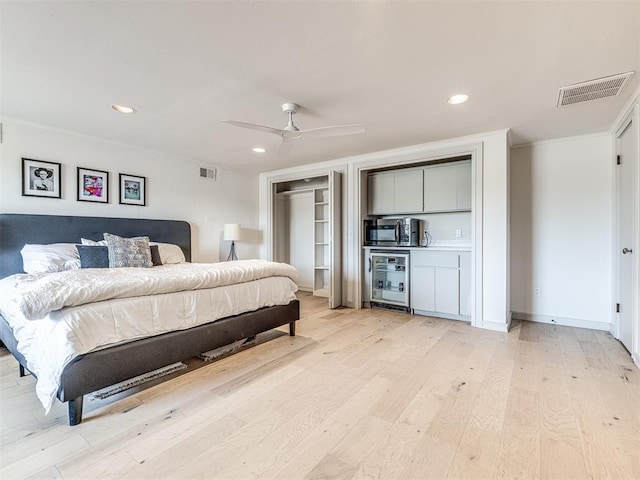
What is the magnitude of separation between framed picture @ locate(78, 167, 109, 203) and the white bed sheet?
6.40 ft

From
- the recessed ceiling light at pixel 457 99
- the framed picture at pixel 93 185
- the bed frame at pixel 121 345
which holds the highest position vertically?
the recessed ceiling light at pixel 457 99

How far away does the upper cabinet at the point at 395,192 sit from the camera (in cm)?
438

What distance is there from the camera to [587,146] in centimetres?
354

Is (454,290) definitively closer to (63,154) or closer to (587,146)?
(587,146)

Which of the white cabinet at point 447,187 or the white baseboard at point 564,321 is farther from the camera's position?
the white cabinet at point 447,187

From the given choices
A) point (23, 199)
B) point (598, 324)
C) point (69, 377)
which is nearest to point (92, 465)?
point (69, 377)

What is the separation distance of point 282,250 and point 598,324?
4894 millimetres

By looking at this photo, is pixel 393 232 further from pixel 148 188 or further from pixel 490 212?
pixel 148 188

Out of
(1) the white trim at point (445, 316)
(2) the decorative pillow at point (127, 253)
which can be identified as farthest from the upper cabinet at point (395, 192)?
(2) the decorative pillow at point (127, 253)

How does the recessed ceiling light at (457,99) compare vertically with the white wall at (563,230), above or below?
above

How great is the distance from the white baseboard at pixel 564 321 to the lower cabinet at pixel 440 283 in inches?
32.3

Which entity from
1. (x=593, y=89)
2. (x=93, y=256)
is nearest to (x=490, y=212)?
(x=593, y=89)

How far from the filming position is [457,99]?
2.61 meters

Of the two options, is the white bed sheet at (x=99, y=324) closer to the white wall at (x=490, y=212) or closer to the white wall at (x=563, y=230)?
the white wall at (x=490, y=212)
